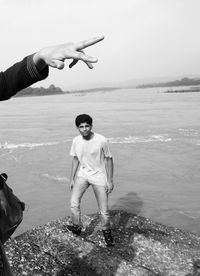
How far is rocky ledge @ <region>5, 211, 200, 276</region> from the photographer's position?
4996 mm

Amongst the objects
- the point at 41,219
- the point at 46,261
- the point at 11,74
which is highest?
the point at 11,74

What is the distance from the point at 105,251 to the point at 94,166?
4.39 ft

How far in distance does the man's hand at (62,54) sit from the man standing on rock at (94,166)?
11.0ft

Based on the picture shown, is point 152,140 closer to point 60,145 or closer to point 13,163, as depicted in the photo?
point 60,145

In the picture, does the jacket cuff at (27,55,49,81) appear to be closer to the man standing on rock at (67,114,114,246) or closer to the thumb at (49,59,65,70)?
the thumb at (49,59,65,70)

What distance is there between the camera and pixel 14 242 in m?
5.61

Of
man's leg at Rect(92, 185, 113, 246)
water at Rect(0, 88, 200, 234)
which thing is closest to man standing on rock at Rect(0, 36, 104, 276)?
man's leg at Rect(92, 185, 113, 246)

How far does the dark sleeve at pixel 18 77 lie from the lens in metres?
2.07

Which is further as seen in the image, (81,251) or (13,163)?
(13,163)

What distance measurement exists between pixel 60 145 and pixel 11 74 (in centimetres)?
1674

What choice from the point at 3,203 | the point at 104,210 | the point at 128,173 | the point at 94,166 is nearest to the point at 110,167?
the point at 94,166

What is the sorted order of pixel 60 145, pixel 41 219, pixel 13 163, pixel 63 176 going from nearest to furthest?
pixel 41 219
pixel 63 176
pixel 13 163
pixel 60 145

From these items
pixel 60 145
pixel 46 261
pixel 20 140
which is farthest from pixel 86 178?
pixel 20 140

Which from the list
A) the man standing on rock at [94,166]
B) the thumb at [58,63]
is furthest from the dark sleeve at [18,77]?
the man standing on rock at [94,166]
